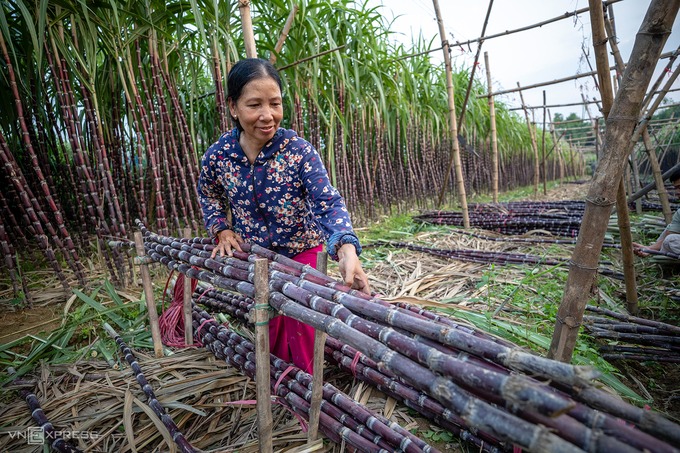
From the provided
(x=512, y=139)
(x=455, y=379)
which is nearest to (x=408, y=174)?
(x=455, y=379)

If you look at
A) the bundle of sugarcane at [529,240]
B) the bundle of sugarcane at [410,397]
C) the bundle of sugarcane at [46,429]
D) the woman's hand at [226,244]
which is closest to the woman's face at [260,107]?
the woman's hand at [226,244]

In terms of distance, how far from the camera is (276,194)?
1458 millimetres

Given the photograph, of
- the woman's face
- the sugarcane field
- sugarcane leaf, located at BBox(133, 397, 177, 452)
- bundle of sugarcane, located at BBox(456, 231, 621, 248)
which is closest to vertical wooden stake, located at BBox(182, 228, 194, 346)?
the sugarcane field

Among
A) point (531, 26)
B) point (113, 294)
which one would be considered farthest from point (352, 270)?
point (531, 26)

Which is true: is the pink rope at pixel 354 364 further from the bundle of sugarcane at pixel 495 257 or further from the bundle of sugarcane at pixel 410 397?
the bundle of sugarcane at pixel 495 257

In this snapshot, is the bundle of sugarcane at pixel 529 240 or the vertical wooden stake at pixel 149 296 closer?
the vertical wooden stake at pixel 149 296

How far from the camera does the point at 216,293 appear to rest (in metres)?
2.49

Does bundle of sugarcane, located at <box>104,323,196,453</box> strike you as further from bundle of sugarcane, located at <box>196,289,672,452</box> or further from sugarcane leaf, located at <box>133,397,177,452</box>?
bundle of sugarcane, located at <box>196,289,672,452</box>

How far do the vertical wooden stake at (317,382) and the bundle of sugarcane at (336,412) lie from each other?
5 cm

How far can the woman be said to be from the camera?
4.16 ft

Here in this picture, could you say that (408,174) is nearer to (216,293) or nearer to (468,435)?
(216,293)

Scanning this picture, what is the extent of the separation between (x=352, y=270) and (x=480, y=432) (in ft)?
2.50

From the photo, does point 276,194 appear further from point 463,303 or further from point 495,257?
point 495,257

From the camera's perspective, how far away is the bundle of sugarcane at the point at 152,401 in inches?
50.2
